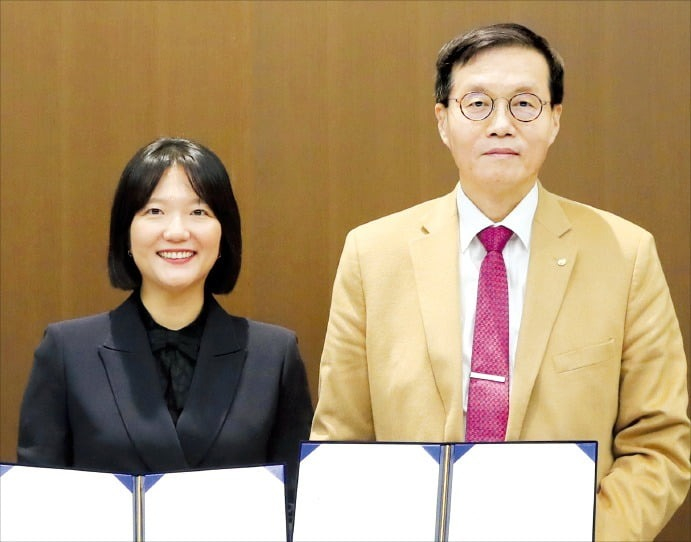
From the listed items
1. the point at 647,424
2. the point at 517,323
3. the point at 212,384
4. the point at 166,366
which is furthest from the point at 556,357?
the point at 166,366

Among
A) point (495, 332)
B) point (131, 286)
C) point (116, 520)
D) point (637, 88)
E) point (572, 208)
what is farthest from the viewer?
point (637, 88)

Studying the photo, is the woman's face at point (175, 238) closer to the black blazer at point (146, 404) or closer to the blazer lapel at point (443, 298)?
the black blazer at point (146, 404)

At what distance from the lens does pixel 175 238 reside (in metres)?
2.09

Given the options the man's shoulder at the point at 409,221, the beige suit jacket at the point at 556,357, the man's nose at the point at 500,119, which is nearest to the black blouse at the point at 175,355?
the beige suit jacket at the point at 556,357

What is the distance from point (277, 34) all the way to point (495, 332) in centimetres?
121

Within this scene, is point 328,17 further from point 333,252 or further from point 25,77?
point 25,77

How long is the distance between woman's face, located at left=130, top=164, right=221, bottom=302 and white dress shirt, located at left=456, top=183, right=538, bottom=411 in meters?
0.53

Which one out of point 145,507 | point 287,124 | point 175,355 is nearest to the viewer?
point 145,507

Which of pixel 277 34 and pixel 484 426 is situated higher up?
pixel 277 34

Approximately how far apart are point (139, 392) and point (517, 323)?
0.77 meters

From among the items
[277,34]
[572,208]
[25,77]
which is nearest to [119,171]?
[25,77]

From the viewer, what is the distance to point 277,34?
2.71 meters

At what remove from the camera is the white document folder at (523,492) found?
1.41 metres

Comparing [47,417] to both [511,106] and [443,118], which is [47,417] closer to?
[443,118]
